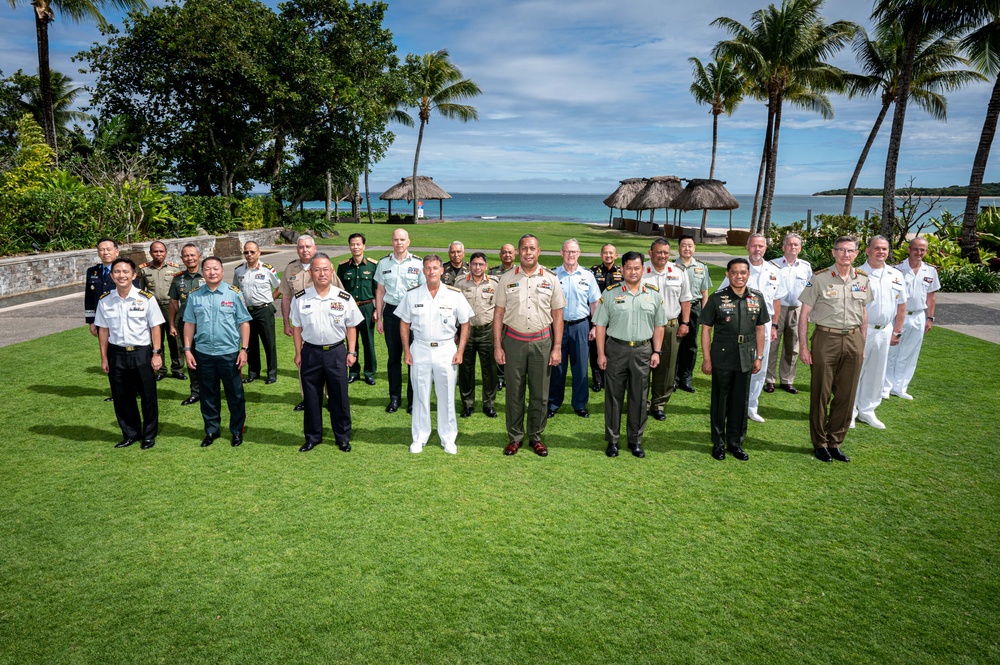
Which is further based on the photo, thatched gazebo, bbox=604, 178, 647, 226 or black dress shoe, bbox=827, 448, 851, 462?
thatched gazebo, bbox=604, 178, 647, 226

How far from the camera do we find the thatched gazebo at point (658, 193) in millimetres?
37500

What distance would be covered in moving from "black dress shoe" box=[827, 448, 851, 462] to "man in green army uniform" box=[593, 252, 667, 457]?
1.85 m

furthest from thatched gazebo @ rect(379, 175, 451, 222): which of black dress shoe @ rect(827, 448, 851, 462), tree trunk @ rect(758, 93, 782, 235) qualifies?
black dress shoe @ rect(827, 448, 851, 462)

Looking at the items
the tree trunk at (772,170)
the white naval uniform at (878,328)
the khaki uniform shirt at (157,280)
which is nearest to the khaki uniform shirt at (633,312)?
the white naval uniform at (878,328)

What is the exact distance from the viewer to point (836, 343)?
223 inches

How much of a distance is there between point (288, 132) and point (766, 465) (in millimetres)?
26573

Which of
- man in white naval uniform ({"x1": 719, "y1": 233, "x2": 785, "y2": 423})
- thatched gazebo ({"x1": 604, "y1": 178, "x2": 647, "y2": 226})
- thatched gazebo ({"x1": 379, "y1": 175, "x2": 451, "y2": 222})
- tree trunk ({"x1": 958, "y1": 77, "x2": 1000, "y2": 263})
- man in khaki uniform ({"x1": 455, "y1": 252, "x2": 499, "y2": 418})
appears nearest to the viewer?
man in khaki uniform ({"x1": 455, "y1": 252, "x2": 499, "y2": 418})

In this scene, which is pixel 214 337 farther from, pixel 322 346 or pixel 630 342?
pixel 630 342

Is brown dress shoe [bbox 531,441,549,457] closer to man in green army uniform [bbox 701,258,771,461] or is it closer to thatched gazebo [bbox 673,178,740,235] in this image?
man in green army uniform [bbox 701,258,771,461]

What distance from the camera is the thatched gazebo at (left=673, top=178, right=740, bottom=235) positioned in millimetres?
33500

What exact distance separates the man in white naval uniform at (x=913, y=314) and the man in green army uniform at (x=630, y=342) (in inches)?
143

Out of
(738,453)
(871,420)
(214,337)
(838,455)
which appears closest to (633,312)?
(738,453)

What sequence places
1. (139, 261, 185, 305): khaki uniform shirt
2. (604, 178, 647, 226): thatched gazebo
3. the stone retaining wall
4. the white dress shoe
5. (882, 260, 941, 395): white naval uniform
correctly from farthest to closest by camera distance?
(604, 178, 647, 226): thatched gazebo, the stone retaining wall, (139, 261, 185, 305): khaki uniform shirt, (882, 260, 941, 395): white naval uniform, the white dress shoe

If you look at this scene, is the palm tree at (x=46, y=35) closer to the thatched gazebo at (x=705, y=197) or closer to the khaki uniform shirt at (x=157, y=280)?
the khaki uniform shirt at (x=157, y=280)
